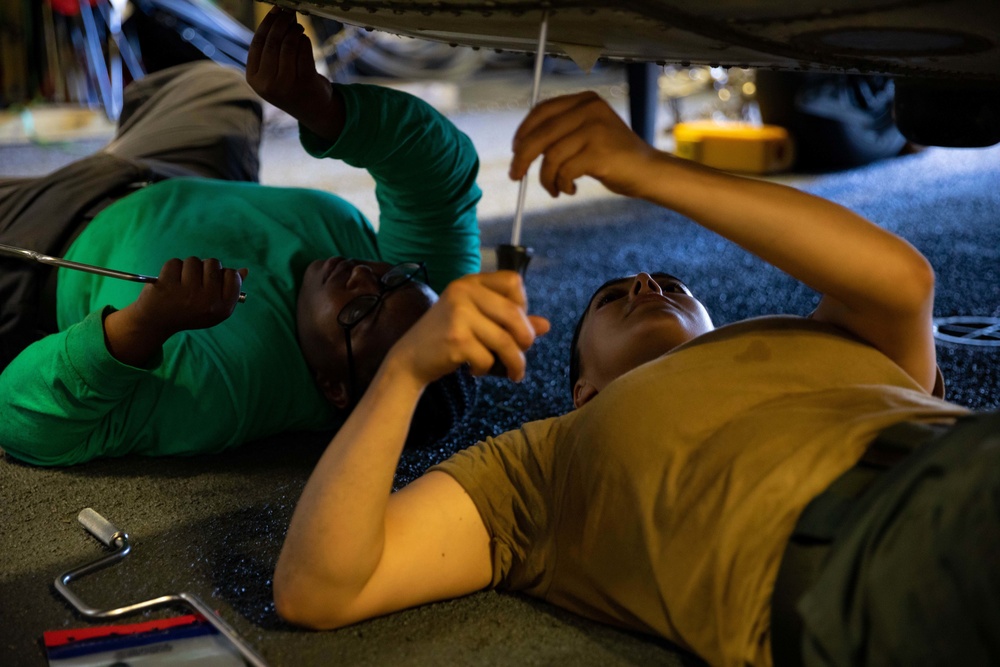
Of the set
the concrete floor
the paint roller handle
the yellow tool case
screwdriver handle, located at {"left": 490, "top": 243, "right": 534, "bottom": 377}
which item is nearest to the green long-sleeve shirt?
the paint roller handle

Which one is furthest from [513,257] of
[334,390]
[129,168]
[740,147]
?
[740,147]

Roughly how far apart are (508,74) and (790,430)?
521 cm

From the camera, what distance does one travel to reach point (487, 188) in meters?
2.76

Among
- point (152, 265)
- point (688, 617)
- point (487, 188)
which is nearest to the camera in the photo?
point (688, 617)

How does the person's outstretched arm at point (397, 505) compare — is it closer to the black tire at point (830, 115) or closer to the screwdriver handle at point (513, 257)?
the screwdriver handle at point (513, 257)

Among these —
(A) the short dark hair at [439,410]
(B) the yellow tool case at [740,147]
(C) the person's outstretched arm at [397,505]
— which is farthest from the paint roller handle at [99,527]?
(B) the yellow tool case at [740,147]

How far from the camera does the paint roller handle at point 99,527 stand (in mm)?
958

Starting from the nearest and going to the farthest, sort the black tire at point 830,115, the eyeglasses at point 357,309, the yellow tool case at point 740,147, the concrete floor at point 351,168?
the eyeglasses at point 357,309 → the concrete floor at point 351,168 → the black tire at point 830,115 → the yellow tool case at point 740,147

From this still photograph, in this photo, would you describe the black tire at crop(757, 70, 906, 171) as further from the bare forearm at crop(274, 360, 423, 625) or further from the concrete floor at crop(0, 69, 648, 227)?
the bare forearm at crop(274, 360, 423, 625)

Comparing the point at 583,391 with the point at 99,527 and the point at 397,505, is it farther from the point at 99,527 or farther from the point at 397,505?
the point at 99,527

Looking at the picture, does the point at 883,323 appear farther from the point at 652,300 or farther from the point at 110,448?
the point at 110,448

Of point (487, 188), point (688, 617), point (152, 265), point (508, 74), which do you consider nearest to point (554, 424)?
point (688, 617)

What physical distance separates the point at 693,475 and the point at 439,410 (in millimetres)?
494

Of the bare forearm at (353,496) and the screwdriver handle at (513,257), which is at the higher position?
the screwdriver handle at (513,257)
